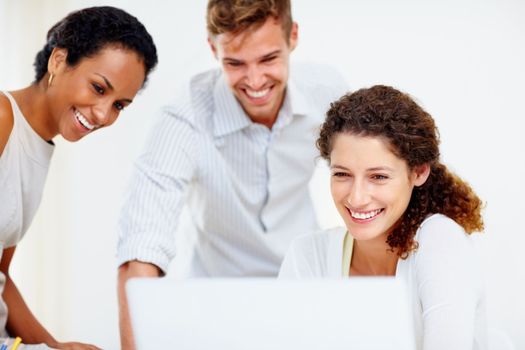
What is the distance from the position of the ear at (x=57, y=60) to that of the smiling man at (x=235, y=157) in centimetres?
42

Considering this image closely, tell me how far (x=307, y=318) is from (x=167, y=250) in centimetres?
92

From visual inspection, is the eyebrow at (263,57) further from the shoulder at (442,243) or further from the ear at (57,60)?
the shoulder at (442,243)

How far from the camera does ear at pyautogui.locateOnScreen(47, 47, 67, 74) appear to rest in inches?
67.5

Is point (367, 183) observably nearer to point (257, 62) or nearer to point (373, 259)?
point (373, 259)

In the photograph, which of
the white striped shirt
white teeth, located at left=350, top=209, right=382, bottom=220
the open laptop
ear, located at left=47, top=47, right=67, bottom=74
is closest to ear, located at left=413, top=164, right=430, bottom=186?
white teeth, located at left=350, top=209, right=382, bottom=220

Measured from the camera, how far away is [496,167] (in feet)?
10.1

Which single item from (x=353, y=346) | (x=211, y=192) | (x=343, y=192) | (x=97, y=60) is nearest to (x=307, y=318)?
(x=353, y=346)

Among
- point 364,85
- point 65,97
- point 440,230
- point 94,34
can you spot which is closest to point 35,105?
point 65,97

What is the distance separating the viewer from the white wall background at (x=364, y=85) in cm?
308

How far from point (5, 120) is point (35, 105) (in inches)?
3.7

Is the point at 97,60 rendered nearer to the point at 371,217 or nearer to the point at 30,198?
the point at 30,198

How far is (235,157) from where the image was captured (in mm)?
2201

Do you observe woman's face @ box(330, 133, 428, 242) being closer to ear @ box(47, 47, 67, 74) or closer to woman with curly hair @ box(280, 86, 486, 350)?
woman with curly hair @ box(280, 86, 486, 350)

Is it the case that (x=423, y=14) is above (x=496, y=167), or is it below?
above
